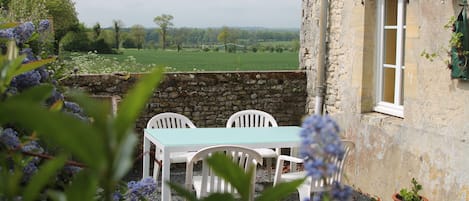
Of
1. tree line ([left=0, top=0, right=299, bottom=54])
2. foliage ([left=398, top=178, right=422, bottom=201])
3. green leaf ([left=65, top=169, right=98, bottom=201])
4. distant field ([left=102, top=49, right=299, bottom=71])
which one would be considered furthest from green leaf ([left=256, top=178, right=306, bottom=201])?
tree line ([left=0, top=0, right=299, bottom=54])

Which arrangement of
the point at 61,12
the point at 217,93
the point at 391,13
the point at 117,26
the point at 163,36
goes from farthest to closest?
1. the point at 61,12
2. the point at 117,26
3. the point at 163,36
4. the point at 217,93
5. the point at 391,13

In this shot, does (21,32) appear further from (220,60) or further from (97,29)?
(97,29)

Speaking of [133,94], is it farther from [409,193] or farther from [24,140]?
[409,193]

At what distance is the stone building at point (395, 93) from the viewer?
17.3 ft

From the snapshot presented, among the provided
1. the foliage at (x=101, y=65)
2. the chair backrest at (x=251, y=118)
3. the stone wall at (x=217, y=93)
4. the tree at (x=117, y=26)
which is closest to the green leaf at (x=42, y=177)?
the chair backrest at (x=251, y=118)

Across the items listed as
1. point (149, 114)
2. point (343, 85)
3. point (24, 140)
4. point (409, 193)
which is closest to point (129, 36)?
point (149, 114)

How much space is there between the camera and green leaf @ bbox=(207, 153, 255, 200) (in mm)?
628

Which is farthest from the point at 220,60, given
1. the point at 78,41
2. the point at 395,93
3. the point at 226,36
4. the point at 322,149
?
the point at 322,149

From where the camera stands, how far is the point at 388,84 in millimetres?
6598

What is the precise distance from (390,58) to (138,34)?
9.13 metres

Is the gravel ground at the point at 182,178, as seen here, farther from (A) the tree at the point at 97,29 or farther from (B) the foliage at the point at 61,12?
(B) the foliage at the point at 61,12

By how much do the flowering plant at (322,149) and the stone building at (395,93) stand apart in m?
4.69

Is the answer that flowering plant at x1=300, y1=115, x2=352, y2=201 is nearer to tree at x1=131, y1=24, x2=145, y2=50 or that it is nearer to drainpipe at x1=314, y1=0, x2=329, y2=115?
drainpipe at x1=314, y1=0, x2=329, y2=115

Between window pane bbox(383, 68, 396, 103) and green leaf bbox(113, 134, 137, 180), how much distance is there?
6.22 meters
